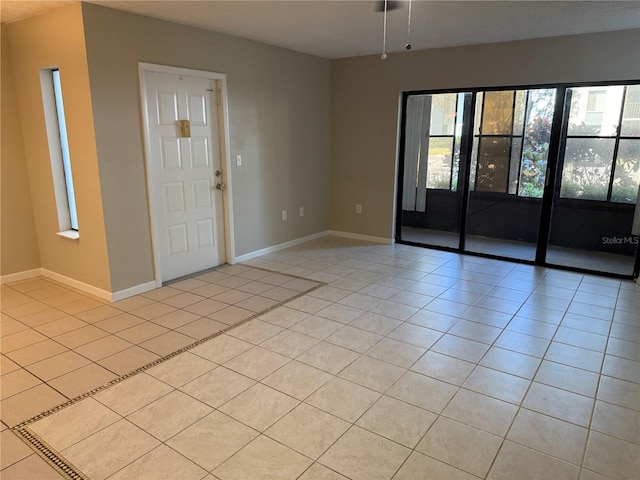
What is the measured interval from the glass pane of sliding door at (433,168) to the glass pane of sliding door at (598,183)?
1131 millimetres

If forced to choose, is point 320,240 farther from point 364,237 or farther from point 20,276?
point 20,276

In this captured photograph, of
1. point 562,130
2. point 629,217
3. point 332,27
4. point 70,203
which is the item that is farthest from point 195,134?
point 629,217

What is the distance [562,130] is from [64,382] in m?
4.95

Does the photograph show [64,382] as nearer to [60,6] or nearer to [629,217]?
[60,6]

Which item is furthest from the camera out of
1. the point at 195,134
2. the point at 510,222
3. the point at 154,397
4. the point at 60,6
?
the point at 510,222

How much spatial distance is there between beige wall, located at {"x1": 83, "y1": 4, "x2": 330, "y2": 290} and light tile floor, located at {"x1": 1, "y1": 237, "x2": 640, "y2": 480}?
856mm

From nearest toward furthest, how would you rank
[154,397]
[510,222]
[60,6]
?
[154,397] < [60,6] < [510,222]

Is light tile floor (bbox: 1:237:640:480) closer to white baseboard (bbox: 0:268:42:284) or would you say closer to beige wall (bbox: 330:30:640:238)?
white baseboard (bbox: 0:268:42:284)

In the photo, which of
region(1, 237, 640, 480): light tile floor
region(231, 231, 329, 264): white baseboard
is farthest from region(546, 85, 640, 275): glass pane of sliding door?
region(231, 231, 329, 264): white baseboard

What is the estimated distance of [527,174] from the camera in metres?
4.93

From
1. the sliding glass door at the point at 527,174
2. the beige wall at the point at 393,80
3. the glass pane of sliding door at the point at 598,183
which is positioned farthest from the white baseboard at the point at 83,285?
the glass pane of sliding door at the point at 598,183

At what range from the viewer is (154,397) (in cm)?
242

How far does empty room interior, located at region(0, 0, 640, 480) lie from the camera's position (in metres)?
2.15

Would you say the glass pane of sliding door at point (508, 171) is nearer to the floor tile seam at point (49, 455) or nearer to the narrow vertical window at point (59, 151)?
the narrow vertical window at point (59, 151)
